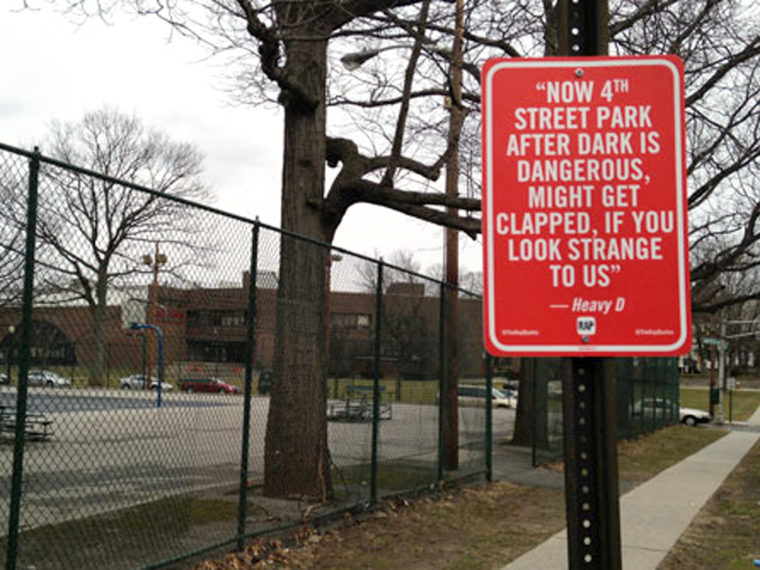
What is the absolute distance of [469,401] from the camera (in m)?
Result: 13.2

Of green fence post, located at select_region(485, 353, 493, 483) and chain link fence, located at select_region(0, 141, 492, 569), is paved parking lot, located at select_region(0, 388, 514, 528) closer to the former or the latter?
chain link fence, located at select_region(0, 141, 492, 569)

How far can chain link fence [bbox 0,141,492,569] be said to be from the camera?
16.0ft

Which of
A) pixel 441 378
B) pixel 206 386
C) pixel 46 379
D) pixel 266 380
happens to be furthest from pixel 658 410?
pixel 46 379

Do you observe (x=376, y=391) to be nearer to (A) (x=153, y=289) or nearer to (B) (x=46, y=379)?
(A) (x=153, y=289)

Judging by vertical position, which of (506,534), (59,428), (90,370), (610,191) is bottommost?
(506,534)

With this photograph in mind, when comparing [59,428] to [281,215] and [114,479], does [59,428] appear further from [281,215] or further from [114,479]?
[281,215]

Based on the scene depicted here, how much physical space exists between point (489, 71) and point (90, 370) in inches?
149

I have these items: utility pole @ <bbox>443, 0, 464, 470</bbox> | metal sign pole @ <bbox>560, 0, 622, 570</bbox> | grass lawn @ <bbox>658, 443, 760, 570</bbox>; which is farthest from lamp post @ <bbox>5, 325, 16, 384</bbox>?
utility pole @ <bbox>443, 0, 464, 470</bbox>

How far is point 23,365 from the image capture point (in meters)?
4.71

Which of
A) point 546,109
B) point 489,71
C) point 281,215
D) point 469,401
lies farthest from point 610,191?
point 469,401

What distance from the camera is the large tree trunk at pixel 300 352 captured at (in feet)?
26.7

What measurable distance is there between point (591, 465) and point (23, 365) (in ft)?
12.0

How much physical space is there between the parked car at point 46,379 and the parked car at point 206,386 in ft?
3.83

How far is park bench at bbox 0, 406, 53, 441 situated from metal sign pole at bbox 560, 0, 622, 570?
363 cm
